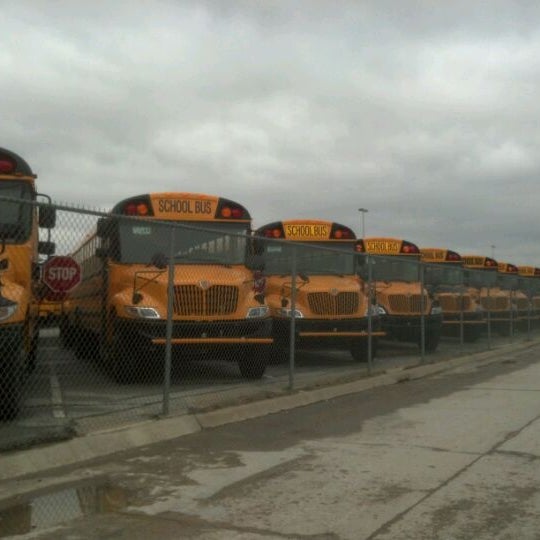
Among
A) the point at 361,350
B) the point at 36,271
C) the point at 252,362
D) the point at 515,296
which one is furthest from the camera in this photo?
the point at 515,296

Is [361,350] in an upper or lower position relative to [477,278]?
lower

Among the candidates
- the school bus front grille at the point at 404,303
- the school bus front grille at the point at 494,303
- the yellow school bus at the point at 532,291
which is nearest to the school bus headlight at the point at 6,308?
the school bus front grille at the point at 404,303

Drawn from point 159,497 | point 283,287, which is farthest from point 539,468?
point 283,287

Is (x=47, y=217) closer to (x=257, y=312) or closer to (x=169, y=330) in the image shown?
(x=169, y=330)

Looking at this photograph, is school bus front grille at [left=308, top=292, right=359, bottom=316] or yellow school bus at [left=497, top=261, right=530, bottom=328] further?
yellow school bus at [left=497, top=261, right=530, bottom=328]

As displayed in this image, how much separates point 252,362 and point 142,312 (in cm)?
185

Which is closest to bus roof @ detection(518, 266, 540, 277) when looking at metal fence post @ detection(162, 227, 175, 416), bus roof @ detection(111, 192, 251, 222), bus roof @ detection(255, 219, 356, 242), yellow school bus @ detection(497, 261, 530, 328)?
yellow school bus @ detection(497, 261, 530, 328)

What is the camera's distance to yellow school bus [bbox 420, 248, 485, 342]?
17.2 meters

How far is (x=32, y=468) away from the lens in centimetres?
646

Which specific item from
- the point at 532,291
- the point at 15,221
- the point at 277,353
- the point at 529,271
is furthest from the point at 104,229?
the point at 529,271

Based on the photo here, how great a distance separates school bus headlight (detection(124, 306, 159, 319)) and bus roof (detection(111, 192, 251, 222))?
2073 millimetres

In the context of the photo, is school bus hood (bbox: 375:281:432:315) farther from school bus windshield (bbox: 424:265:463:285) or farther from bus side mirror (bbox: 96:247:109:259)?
→ bus side mirror (bbox: 96:247:109:259)

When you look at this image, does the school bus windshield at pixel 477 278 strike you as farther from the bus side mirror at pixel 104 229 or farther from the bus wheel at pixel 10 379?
the bus wheel at pixel 10 379

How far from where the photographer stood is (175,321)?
1012cm
